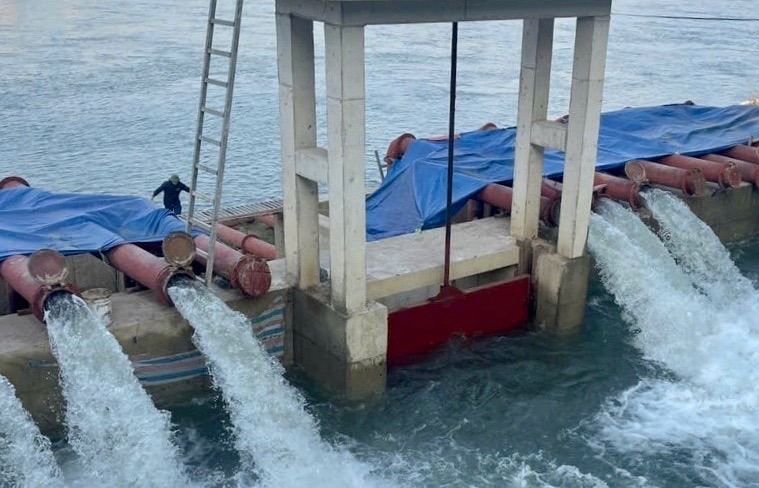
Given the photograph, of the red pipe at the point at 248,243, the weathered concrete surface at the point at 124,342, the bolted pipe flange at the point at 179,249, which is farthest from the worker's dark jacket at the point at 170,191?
the bolted pipe flange at the point at 179,249

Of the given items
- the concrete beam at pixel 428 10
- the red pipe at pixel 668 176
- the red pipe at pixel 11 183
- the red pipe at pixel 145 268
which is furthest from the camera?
the red pipe at pixel 668 176

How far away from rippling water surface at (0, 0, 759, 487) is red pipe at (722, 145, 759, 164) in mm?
2101

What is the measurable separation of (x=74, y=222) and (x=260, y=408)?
16.1 ft

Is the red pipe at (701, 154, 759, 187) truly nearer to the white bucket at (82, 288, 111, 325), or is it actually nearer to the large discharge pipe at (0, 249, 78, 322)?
the white bucket at (82, 288, 111, 325)

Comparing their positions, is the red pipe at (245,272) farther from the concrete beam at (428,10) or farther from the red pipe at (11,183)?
the red pipe at (11,183)

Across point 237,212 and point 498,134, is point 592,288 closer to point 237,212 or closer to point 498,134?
A: point 498,134

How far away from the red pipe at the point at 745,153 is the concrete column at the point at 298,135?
12.4m

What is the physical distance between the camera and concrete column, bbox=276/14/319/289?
43.4 feet

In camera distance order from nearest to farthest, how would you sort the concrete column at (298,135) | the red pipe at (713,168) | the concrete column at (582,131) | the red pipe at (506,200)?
the concrete column at (298,135) → the concrete column at (582,131) → the red pipe at (506,200) → the red pipe at (713,168)

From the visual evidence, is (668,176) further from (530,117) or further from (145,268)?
(145,268)

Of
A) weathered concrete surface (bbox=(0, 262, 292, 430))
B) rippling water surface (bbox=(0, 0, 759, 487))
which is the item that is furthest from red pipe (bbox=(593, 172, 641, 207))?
weathered concrete surface (bbox=(0, 262, 292, 430))

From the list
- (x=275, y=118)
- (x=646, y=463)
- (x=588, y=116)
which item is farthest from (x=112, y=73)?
(x=646, y=463)

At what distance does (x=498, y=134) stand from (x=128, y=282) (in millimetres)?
9428

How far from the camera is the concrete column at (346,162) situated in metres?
12.2
